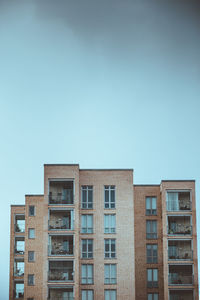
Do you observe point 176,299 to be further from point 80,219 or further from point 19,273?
point 19,273

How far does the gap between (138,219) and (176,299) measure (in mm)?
4331

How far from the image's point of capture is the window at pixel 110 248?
92.7 feet

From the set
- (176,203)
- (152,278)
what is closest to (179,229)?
(176,203)

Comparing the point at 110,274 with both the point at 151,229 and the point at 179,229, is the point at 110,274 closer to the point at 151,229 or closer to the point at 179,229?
the point at 151,229

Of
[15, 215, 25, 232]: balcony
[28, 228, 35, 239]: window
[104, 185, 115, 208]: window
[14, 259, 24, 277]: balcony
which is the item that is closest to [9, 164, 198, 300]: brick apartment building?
[104, 185, 115, 208]: window

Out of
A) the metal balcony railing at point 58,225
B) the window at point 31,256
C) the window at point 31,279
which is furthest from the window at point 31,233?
the metal balcony railing at point 58,225

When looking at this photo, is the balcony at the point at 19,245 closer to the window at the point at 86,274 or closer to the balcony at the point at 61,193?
the balcony at the point at 61,193

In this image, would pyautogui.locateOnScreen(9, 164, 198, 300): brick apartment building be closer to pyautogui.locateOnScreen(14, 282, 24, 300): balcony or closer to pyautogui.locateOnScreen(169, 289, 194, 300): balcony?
pyautogui.locateOnScreen(169, 289, 194, 300): balcony

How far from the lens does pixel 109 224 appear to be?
2861 centimetres

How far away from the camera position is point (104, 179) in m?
28.9

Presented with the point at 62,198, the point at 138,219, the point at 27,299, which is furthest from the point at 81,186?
the point at 27,299

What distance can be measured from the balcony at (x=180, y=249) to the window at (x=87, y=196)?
4.38m

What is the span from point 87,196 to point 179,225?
4825mm

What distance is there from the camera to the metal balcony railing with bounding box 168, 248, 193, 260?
29156 mm
